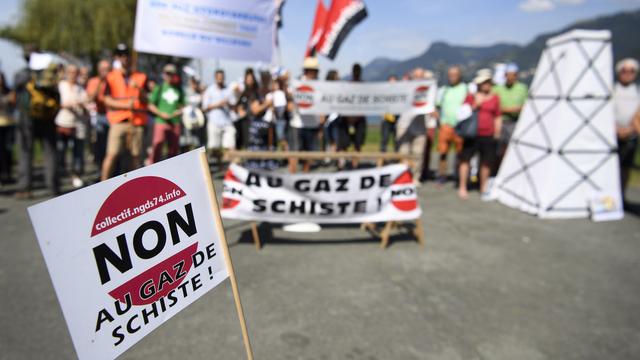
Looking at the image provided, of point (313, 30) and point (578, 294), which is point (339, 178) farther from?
point (313, 30)

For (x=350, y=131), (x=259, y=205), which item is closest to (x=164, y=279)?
(x=259, y=205)

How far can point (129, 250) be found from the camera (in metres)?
1.56

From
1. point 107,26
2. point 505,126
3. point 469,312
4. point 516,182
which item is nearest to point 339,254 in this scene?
point 469,312

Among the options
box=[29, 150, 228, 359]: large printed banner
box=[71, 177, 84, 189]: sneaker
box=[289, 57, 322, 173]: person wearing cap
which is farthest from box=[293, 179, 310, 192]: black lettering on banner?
box=[71, 177, 84, 189]: sneaker

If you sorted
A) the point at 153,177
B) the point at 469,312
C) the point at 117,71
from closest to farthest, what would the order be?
the point at 153,177
the point at 469,312
the point at 117,71

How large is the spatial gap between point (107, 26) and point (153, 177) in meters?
30.1

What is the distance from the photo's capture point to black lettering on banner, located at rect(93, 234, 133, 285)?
1.44m

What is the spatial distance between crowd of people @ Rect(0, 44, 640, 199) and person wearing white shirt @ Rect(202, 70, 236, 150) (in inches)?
0.9

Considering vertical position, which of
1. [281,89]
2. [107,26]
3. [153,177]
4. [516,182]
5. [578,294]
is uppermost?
[107,26]

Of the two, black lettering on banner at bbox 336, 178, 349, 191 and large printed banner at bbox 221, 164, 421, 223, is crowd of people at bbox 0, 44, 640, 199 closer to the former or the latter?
large printed banner at bbox 221, 164, 421, 223

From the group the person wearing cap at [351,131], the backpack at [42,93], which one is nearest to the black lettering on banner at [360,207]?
the person wearing cap at [351,131]

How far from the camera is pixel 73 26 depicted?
26422 millimetres

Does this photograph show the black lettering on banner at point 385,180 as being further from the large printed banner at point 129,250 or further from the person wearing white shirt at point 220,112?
the person wearing white shirt at point 220,112

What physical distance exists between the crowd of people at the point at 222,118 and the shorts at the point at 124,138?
0.01 m
